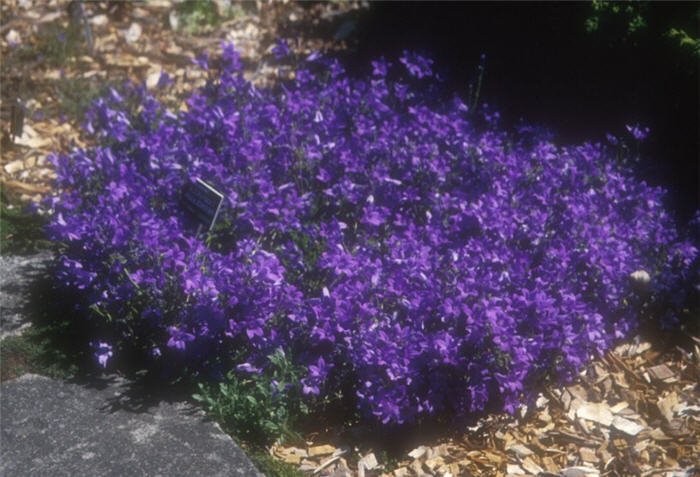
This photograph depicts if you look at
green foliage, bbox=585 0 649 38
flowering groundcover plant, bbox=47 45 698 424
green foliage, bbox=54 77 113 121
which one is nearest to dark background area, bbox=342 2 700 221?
green foliage, bbox=585 0 649 38

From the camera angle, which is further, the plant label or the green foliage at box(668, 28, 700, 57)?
the green foliage at box(668, 28, 700, 57)

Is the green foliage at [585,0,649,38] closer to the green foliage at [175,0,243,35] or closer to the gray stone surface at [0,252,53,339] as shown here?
the green foliage at [175,0,243,35]

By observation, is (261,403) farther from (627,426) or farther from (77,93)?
(77,93)

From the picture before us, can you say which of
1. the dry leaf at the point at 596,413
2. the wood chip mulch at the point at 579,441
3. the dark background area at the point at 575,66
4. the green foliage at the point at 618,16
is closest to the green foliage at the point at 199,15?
the dark background area at the point at 575,66

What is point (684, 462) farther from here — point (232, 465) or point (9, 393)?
point (9, 393)

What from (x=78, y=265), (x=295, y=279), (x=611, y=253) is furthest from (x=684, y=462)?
(x=78, y=265)

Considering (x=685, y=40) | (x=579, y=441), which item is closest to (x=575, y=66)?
(x=685, y=40)

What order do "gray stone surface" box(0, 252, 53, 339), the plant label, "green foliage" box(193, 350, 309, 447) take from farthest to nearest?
"gray stone surface" box(0, 252, 53, 339), the plant label, "green foliage" box(193, 350, 309, 447)
